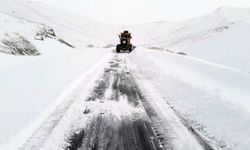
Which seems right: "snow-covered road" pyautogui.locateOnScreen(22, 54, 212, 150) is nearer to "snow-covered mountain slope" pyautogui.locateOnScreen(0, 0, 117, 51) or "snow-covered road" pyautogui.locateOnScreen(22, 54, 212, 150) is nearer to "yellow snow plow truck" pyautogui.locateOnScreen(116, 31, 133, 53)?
"yellow snow plow truck" pyautogui.locateOnScreen(116, 31, 133, 53)

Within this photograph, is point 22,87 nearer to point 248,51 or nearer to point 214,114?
point 214,114

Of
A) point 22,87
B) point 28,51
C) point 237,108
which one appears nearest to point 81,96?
point 22,87

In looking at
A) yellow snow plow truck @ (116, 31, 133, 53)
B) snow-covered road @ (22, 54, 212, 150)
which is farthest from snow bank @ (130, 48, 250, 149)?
yellow snow plow truck @ (116, 31, 133, 53)

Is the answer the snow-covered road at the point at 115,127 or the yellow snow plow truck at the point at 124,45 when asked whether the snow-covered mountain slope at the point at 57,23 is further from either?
the snow-covered road at the point at 115,127

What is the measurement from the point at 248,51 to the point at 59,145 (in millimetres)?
36145

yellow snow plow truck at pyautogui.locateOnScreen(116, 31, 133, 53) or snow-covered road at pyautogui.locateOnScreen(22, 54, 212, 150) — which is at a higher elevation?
yellow snow plow truck at pyautogui.locateOnScreen(116, 31, 133, 53)

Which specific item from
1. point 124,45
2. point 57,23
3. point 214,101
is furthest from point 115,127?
point 57,23

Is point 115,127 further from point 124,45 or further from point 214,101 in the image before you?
point 124,45

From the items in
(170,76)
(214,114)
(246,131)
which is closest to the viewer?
(246,131)

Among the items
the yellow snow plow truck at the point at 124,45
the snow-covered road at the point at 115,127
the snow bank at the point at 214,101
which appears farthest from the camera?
the yellow snow plow truck at the point at 124,45

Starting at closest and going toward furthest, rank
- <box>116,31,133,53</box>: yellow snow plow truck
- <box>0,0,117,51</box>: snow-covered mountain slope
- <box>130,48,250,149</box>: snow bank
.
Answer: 1. <box>130,48,250,149</box>: snow bank
2. <box>116,31,133,53</box>: yellow snow plow truck
3. <box>0,0,117,51</box>: snow-covered mountain slope

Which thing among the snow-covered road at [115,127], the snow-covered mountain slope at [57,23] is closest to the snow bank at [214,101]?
the snow-covered road at [115,127]

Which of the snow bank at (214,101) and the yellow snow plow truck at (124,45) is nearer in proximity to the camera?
the snow bank at (214,101)

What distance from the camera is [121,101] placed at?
301 inches
